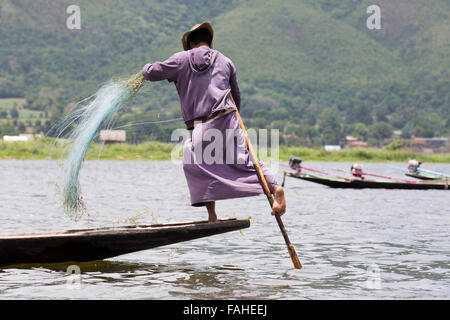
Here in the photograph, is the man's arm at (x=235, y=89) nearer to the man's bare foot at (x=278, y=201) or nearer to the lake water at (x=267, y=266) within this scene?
the man's bare foot at (x=278, y=201)

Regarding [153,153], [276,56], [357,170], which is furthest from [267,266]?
[276,56]

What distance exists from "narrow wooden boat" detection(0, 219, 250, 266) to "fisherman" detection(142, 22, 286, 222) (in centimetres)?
36

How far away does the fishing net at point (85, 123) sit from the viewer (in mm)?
7996

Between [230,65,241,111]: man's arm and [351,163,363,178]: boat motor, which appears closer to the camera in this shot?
[230,65,241,111]: man's arm

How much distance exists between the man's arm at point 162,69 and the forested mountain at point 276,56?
11431 centimetres

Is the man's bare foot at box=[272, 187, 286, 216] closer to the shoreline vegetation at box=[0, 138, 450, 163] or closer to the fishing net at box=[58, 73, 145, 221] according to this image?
the fishing net at box=[58, 73, 145, 221]

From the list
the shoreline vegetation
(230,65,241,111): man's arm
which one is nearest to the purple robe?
(230,65,241,111): man's arm

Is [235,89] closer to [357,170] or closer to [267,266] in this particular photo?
[267,266]

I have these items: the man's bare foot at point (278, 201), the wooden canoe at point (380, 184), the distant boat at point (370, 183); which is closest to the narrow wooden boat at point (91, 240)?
the man's bare foot at point (278, 201)

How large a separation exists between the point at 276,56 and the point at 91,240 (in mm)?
165247

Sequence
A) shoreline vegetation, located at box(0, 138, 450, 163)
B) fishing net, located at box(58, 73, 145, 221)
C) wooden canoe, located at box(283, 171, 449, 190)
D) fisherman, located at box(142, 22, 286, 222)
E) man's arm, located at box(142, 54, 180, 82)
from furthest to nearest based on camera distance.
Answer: shoreline vegetation, located at box(0, 138, 450, 163) → wooden canoe, located at box(283, 171, 449, 190) → fishing net, located at box(58, 73, 145, 221) → fisherman, located at box(142, 22, 286, 222) → man's arm, located at box(142, 54, 180, 82)

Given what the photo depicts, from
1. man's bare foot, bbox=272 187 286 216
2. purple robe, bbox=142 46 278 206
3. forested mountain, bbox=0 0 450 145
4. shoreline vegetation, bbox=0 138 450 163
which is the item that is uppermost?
forested mountain, bbox=0 0 450 145

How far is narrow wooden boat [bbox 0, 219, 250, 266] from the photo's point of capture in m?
7.63

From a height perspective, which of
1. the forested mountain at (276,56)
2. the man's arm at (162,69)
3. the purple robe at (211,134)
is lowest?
the purple robe at (211,134)
